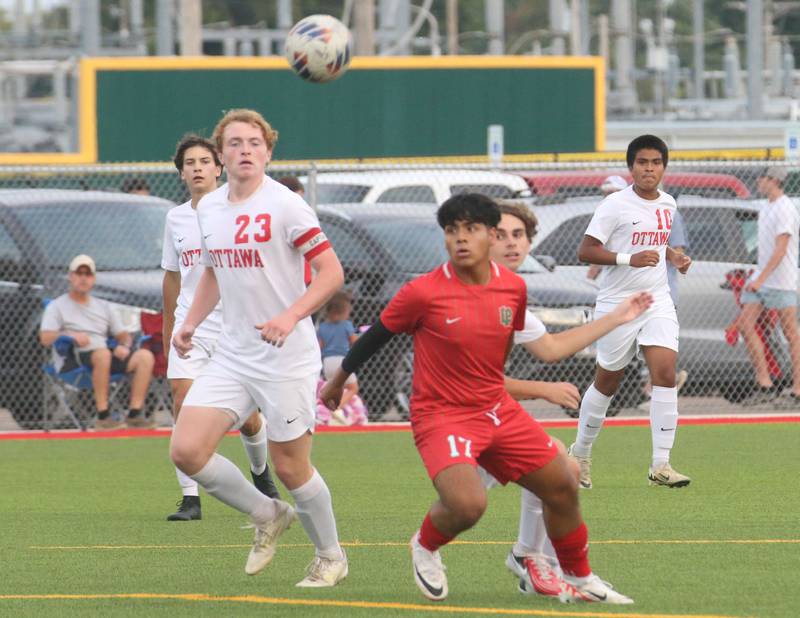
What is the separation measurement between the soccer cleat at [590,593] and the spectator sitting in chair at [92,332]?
8598mm

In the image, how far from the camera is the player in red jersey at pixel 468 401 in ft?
23.7

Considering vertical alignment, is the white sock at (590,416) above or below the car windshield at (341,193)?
below

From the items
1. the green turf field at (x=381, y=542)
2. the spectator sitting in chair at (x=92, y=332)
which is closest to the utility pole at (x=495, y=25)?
the spectator sitting in chair at (x=92, y=332)

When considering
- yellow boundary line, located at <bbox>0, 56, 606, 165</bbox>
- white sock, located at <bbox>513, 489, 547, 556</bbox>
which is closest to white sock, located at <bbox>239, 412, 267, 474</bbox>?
white sock, located at <bbox>513, 489, 547, 556</bbox>

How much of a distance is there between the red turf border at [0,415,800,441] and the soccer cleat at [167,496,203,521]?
5430 mm

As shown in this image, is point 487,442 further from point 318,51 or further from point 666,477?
point 318,51

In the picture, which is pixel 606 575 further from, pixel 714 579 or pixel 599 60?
pixel 599 60

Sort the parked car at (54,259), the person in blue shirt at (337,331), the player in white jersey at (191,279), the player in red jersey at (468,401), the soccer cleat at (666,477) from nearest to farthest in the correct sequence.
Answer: the player in red jersey at (468,401) < the player in white jersey at (191,279) < the soccer cleat at (666,477) < the person in blue shirt at (337,331) < the parked car at (54,259)

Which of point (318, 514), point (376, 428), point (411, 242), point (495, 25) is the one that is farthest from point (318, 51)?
point (495, 25)

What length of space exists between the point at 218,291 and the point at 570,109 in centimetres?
1895

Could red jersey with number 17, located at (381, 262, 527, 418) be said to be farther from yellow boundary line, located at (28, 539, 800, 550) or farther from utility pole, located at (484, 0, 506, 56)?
utility pole, located at (484, 0, 506, 56)

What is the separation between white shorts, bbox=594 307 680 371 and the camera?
11.4 m

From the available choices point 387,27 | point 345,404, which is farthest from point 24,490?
point 387,27

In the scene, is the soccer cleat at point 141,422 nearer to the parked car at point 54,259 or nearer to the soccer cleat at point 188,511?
the parked car at point 54,259
